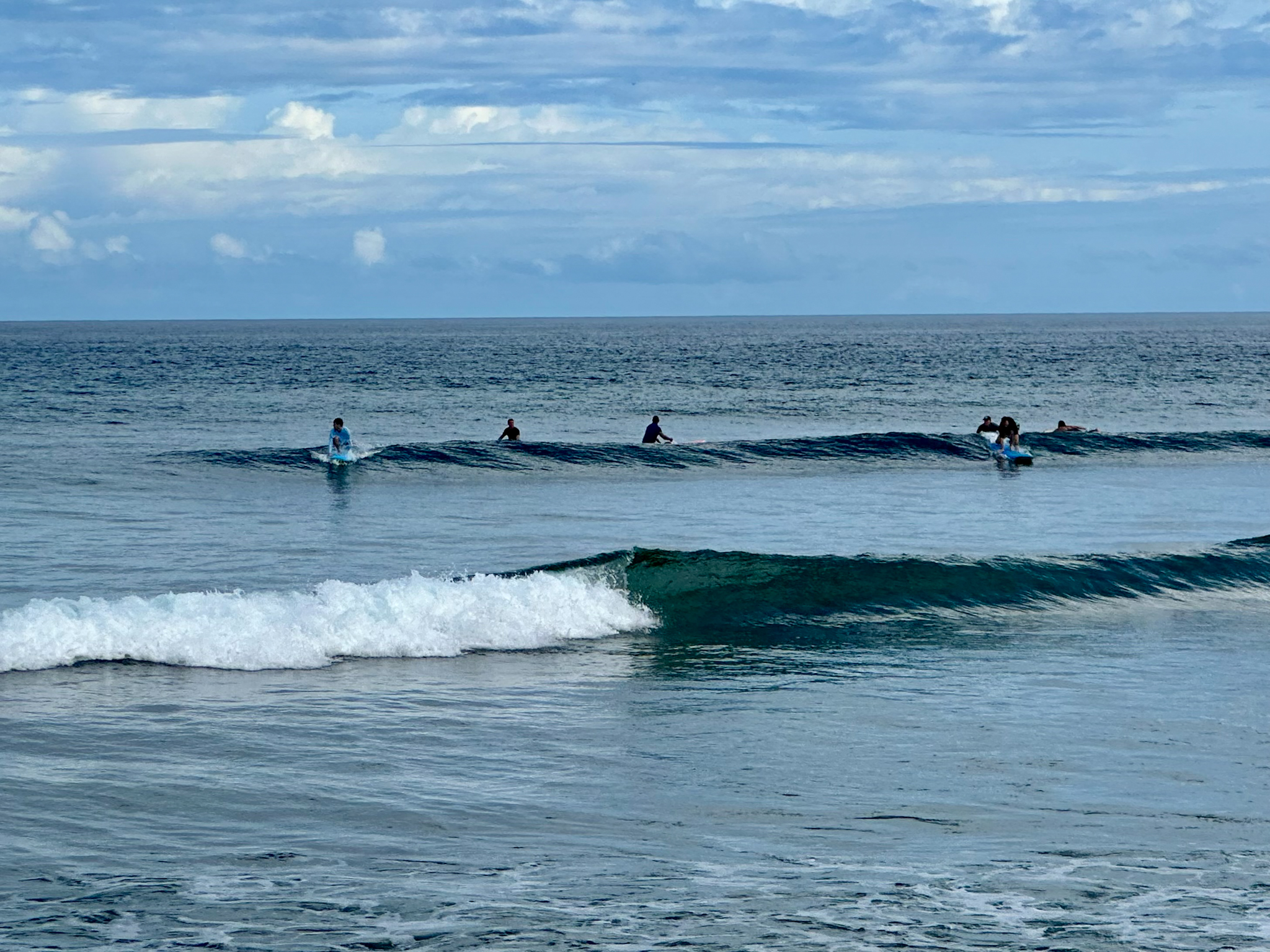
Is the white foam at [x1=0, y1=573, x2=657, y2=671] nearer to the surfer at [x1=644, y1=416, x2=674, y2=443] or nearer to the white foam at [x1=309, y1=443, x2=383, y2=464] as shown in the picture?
the white foam at [x1=309, y1=443, x2=383, y2=464]

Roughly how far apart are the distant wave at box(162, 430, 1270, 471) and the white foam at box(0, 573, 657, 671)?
843 inches

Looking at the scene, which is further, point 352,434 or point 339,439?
point 352,434

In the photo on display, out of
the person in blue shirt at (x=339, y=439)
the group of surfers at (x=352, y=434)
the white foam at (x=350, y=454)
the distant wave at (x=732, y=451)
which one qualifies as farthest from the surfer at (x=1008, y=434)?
the person in blue shirt at (x=339, y=439)

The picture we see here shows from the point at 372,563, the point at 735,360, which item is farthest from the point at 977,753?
the point at 735,360

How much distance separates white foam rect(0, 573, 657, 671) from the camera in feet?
43.8

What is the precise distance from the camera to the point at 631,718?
37.8 feet

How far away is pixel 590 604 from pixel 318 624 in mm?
3413

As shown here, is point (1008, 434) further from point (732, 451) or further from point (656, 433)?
point (656, 433)

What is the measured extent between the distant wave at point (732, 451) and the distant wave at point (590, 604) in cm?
1906

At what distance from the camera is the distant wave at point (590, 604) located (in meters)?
13.5

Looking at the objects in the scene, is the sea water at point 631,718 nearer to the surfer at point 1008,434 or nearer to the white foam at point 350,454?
the white foam at point 350,454

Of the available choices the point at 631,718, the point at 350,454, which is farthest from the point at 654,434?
the point at 631,718

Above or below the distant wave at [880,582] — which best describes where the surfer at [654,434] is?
above

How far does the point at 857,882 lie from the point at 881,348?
12882 cm
